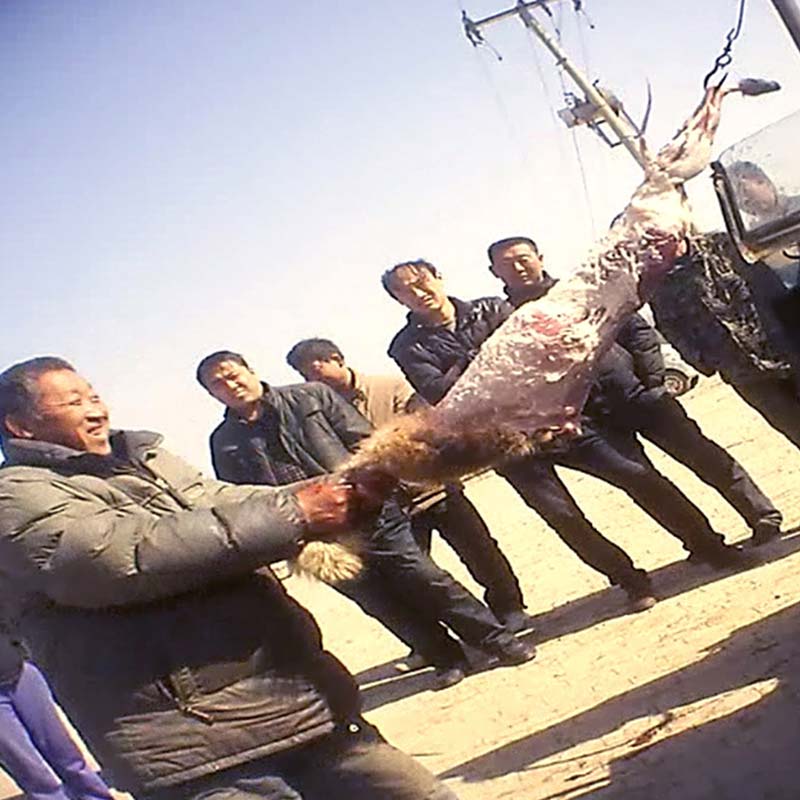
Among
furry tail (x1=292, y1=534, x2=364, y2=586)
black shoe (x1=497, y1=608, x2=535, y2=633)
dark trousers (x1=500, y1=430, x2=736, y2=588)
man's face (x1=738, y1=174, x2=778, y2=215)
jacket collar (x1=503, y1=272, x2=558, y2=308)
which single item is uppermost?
man's face (x1=738, y1=174, x2=778, y2=215)

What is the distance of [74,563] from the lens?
2.16 m

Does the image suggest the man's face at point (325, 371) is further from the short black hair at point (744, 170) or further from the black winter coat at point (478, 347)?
the short black hair at point (744, 170)

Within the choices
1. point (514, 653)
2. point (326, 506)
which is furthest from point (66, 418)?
point (514, 653)

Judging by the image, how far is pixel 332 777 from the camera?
254 cm

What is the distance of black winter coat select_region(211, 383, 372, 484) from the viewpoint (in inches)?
205

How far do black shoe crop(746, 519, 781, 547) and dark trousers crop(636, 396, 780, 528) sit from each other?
1cm

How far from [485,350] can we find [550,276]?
2.80m

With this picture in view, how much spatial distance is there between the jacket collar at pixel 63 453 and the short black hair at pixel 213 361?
2669 millimetres

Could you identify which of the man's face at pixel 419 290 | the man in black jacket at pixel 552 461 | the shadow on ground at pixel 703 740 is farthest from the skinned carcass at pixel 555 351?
the man's face at pixel 419 290

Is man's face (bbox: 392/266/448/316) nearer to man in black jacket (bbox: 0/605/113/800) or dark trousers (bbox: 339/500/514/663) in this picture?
dark trousers (bbox: 339/500/514/663)

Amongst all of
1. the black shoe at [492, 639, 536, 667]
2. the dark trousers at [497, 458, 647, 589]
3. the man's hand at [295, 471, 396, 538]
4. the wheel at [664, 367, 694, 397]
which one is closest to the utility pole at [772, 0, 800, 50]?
the dark trousers at [497, 458, 647, 589]

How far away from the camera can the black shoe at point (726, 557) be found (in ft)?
17.7

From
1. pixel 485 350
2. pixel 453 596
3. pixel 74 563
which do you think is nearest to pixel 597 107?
pixel 453 596

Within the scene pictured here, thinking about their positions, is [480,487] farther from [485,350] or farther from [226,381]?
[485,350]
